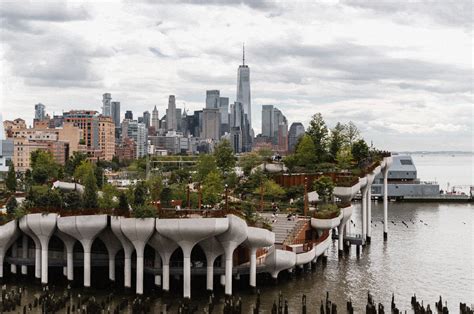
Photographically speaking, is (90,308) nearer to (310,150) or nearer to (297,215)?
(297,215)

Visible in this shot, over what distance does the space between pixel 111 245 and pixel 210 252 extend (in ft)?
27.6

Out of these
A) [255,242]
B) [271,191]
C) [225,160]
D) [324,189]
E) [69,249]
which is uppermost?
[225,160]

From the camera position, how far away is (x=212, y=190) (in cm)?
6669

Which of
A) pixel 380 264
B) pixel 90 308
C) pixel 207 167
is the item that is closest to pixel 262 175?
pixel 207 167

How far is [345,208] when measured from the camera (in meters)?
63.4

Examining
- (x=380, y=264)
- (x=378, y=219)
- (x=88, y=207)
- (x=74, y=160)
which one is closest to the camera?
(x=88, y=207)

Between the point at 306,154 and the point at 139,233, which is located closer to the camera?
the point at 139,233

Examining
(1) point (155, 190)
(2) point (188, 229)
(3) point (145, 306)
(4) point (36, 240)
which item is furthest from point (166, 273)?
(1) point (155, 190)

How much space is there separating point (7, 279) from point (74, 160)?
57424 mm

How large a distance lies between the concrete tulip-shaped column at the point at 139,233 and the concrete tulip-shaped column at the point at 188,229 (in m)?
0.76

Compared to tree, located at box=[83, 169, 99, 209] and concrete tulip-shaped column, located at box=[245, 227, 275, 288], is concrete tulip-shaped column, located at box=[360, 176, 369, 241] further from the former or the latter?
tree, located at box=[83, 169, 99, 209]

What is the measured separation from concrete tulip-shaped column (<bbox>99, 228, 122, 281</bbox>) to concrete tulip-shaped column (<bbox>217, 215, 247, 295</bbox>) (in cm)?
914

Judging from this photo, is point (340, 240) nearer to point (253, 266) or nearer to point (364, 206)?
point (364, 206)

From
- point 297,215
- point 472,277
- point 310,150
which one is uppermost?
point 310,150
